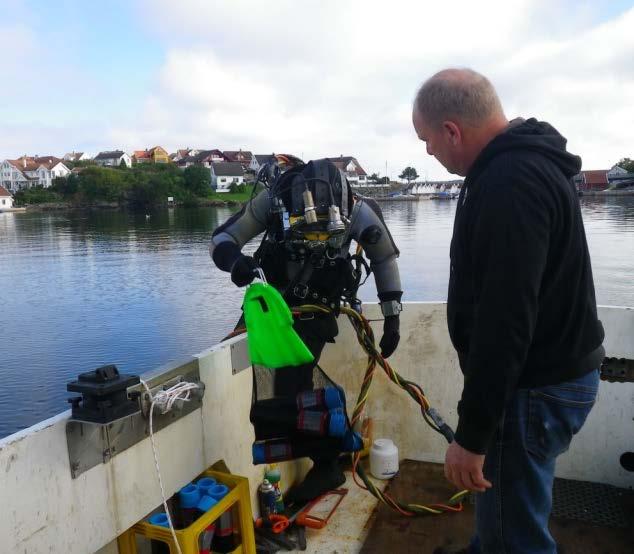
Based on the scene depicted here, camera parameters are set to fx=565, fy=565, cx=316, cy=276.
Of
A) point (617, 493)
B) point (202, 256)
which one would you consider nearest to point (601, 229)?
point (202, 256)

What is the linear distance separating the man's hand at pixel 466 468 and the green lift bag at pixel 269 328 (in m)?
0.92

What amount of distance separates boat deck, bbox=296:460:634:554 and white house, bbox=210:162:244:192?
80219 mm

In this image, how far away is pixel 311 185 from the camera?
105 inches

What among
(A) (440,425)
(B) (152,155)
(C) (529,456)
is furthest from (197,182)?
(C) (529,456)

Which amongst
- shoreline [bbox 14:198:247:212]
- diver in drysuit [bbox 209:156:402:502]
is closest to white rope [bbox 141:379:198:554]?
diver in drysuit [bbox 209:156:402:502]

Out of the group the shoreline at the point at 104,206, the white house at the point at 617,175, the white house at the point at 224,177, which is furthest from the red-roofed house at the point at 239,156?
the white house at the point at 617,175

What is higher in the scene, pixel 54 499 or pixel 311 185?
pixel 311 185

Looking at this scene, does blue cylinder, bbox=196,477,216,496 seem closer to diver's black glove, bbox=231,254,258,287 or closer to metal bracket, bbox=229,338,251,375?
metal bracket, bbox=229,338,251,375

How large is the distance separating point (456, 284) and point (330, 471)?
1.61m

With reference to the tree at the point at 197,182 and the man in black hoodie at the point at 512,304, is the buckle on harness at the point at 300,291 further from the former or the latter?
the tree at the point at 197,182

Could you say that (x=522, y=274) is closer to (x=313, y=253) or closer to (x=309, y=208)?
(x=309, y=208)

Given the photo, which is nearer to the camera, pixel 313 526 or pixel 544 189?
pixel 544 189

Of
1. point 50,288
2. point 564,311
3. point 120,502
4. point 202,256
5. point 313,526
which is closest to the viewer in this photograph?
point 564,311

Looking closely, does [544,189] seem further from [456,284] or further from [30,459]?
[30,459]
